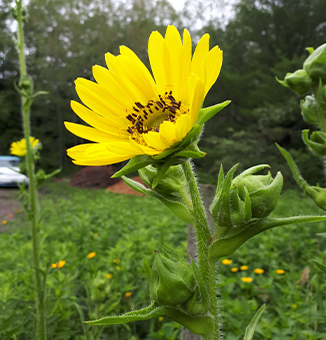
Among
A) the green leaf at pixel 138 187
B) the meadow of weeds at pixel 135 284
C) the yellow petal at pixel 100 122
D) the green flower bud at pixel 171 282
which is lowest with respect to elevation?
the meadow of weeds at pixel 135 284

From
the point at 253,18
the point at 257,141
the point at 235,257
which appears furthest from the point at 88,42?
the point at 235,257

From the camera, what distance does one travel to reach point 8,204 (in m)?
9.16

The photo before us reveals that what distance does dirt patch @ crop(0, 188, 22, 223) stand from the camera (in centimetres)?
754

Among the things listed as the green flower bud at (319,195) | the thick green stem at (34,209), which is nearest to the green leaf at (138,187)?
the green flower bud at (319,195)

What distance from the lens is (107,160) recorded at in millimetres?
688

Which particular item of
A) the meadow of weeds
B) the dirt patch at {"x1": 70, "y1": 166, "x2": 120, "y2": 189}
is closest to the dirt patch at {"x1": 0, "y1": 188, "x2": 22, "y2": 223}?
the dirt patch at {"x1": 70, "y1": 166, "x2": 120, "y2": 189}

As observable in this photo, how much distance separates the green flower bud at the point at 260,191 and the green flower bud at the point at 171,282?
0.22 metres

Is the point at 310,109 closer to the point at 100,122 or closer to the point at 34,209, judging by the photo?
the point at 100,122

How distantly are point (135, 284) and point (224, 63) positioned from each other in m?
15.1

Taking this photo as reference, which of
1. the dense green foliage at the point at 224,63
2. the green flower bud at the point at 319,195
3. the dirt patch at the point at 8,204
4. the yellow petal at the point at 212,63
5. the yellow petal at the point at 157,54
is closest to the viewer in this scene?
the yellow petal at the point at 212,63

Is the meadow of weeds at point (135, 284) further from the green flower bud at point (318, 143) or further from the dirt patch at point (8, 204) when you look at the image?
the dirt patch at point (8, 204)

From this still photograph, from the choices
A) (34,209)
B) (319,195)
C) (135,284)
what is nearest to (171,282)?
(319,195)

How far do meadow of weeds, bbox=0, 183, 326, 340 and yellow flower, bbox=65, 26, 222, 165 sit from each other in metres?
0.55

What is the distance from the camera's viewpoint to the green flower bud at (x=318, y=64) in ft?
3.82
